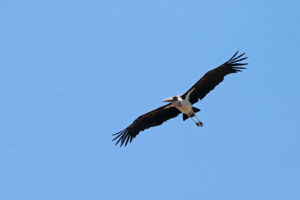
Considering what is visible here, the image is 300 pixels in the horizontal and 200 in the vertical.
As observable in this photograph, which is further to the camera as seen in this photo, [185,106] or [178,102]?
[178,102]

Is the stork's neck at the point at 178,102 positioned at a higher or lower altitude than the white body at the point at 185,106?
higher

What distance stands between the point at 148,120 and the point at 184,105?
2313 mm

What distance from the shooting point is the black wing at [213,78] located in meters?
30.4

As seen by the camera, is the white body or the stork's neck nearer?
the white body

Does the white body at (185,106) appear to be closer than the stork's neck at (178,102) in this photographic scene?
Yes

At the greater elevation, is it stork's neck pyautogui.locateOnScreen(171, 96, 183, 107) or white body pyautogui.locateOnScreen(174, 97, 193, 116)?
stork's neck pyautogui.locateOnScreen(171, 96, 183, 107)

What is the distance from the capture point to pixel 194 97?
103 feet

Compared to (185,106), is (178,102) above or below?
above

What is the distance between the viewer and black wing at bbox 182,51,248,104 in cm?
3041

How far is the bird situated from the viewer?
3045cm

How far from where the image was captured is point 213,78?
101 ft

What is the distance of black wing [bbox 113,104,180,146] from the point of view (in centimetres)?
3216

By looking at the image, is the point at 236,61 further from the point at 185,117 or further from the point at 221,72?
the point at 185,117

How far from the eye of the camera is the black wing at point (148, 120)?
1266 inches
